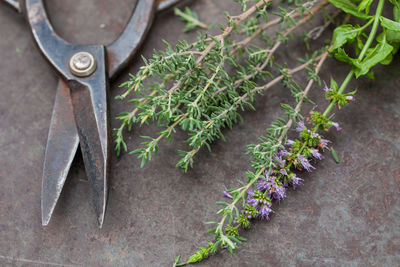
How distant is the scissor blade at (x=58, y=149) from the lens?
1300mm

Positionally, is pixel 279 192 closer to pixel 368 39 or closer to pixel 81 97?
pixel 368 39

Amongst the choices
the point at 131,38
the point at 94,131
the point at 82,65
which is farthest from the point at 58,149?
the point at 131,38

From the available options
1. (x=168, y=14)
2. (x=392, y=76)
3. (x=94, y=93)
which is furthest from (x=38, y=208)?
(x=392, y=76)

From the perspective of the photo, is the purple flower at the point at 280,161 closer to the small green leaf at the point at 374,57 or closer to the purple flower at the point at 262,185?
the purple flower at the point at 262,185

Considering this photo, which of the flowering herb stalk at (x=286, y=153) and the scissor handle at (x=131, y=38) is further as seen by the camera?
the scissor handle at (x=131, y=38)

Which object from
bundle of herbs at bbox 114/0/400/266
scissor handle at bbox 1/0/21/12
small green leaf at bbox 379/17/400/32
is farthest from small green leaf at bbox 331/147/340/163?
scissor handle at bbox 1/0/21/12

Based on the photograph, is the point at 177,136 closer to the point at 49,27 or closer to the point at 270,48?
the point at 270,48

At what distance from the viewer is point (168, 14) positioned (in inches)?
65.9

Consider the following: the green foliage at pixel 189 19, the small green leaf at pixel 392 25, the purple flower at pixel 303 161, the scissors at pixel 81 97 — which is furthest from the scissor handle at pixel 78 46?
the small green leaf at pixel 392 25

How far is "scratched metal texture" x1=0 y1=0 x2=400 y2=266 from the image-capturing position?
4.42ft

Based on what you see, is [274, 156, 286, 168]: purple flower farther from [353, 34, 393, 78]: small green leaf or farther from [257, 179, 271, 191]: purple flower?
[353, 34, 393, 78]: small green leaf

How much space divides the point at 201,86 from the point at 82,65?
38cm

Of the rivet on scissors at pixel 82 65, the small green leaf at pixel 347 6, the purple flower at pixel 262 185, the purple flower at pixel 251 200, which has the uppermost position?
the small green leaf at pixel 347 6

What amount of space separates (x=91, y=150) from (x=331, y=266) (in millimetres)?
758
